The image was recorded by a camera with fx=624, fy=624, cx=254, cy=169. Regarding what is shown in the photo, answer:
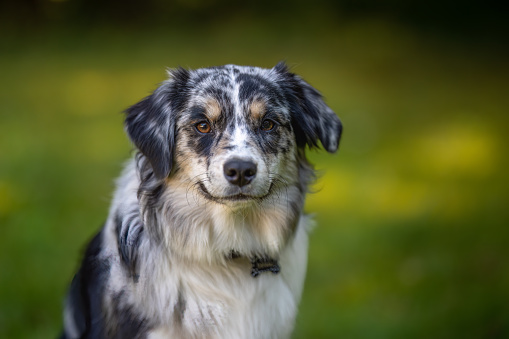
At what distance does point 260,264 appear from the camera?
3510 millimetres

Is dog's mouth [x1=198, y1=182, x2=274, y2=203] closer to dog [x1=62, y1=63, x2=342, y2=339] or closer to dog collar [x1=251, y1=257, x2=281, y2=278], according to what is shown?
dog [x1=62, y1=63, x2=342, y2=339]

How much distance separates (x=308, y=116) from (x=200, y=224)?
0.92 metres

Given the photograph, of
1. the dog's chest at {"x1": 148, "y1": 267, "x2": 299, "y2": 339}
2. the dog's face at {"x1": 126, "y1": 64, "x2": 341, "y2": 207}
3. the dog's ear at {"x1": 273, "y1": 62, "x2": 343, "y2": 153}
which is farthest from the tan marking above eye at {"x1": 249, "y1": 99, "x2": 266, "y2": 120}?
the dog's chest at {"x1": 148, "y1": 267, "x2": 299, "y2": 339}

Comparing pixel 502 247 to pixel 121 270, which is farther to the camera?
pixel 502 247

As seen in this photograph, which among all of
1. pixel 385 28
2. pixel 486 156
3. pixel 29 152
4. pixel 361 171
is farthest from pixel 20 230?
pixel 385 28

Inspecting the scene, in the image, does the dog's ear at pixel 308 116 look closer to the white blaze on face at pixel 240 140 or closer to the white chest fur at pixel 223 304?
the white blaze on face at pixel 240 140

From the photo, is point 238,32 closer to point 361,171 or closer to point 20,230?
point 361,171

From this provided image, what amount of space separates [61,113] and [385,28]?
523cm

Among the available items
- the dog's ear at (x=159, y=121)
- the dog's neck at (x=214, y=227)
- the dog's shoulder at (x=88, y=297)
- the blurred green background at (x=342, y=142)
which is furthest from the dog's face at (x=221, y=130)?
the blurred green background at (x=342, y=142)

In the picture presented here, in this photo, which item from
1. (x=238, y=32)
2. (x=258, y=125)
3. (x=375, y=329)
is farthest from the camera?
(x=238, y=32)

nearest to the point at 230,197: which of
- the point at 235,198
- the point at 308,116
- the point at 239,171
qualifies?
the point at 235,198

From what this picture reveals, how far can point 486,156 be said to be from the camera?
7.60 metres

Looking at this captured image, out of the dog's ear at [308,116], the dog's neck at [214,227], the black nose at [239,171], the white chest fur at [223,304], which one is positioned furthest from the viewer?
the dog's ear at [308,116]

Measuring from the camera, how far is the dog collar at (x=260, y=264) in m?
3.48
